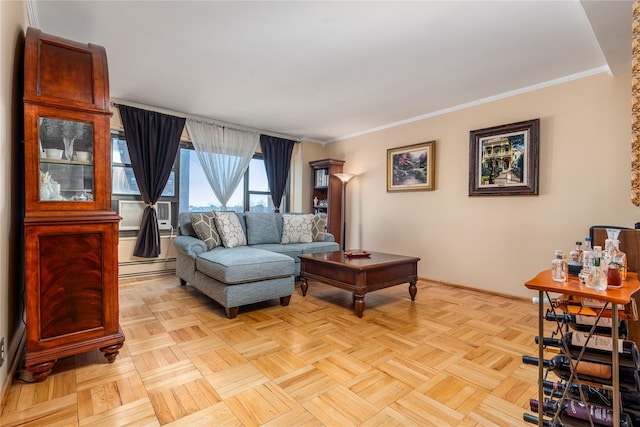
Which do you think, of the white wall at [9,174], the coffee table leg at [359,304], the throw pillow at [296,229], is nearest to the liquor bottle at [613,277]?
the coffee table leg at [359,304]

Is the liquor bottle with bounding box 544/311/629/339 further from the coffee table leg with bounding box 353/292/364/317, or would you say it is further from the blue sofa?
the blue sofa

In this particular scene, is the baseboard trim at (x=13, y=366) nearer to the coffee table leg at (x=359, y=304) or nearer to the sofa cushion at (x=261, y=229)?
the coffee table leg at (x=359, y=304)

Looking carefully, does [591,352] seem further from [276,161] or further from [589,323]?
A: [276,161]

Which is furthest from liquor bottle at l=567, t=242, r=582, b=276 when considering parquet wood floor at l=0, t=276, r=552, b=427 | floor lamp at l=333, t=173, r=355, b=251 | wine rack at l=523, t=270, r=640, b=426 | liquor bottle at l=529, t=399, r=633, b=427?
floor lamp at l=333, t=173, r=355, b=251

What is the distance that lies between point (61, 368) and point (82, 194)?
982 mm

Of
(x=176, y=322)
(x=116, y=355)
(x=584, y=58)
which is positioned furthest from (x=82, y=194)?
(x=584, y=58)

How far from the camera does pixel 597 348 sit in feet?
3.44

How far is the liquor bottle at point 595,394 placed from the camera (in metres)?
1.02

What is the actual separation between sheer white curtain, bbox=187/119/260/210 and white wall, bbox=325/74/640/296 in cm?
196

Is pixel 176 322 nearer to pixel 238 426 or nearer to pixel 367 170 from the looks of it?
pixel 238 426

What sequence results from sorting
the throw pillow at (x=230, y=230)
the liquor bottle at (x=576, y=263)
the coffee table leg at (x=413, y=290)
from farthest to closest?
1. the throw pillow at (x=230, y=230)
2. the coffee table leg at (x=413, y=290)
3. the liquor bottle at (x=576, y=263)

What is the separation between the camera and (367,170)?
4934 millimetres

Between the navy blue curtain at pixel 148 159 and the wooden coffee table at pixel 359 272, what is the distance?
204 cm

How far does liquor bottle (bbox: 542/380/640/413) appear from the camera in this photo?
3.34 feet
